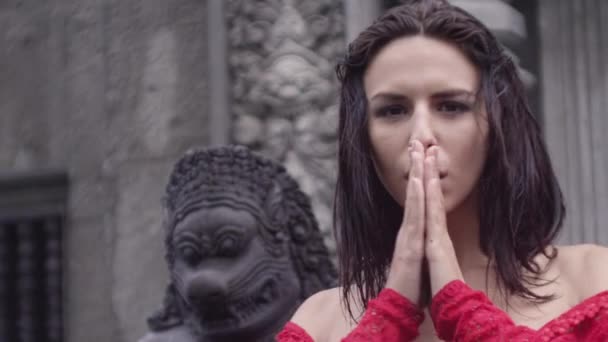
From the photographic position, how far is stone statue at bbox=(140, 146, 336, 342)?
406 centimetres

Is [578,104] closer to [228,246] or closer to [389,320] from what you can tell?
[228,246]

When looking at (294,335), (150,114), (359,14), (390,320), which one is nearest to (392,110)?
(390,320)

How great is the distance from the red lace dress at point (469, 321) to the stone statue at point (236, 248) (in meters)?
1.33

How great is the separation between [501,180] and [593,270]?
24 centimetres

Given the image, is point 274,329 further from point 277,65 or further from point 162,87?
point 162,87

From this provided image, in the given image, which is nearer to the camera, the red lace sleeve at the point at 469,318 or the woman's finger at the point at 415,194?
the red lace sleeve at the point at 469,318

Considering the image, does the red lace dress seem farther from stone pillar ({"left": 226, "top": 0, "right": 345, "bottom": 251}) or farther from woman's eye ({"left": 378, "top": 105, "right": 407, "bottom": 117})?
stone pillar ({"left": 226, "top": 0, "right": 345, "bottom": 251})

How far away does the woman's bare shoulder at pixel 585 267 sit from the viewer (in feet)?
8.91

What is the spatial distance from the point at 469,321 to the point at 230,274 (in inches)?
59.4

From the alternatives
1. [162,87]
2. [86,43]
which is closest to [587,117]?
[162,87]

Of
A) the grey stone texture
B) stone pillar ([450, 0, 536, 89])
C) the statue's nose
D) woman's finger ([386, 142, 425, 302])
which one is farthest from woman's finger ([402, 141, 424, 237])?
the grey stone texture

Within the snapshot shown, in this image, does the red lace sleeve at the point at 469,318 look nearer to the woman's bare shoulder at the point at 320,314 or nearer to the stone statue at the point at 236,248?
the woman's bare shoulder at the point at 320,314

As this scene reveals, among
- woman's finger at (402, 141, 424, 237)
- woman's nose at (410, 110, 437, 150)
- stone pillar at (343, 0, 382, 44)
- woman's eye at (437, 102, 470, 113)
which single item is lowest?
woman's finger at (402, 141, 424, 237)

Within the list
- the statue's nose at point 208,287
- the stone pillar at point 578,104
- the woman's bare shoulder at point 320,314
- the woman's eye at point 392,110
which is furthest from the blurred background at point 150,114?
the woman's eye at point 392,110
